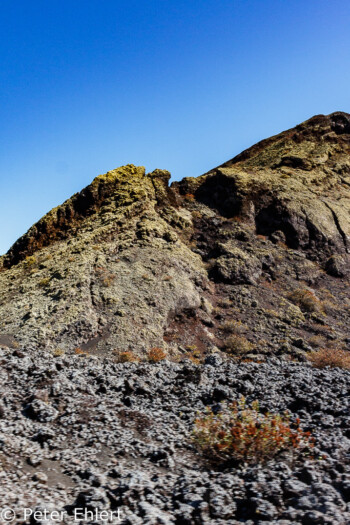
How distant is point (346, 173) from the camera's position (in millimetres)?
42188

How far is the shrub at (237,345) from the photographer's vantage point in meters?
19.0

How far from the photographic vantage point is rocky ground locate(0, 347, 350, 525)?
16.7 ft

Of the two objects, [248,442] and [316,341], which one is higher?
[248,442]

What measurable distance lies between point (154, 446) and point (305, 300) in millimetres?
20167

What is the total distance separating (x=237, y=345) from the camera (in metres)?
19.2

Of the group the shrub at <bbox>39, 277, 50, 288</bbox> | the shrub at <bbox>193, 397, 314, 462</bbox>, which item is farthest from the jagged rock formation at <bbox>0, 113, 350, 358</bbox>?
the shrub at <bbox>193, 397, 314, 462</bbox>

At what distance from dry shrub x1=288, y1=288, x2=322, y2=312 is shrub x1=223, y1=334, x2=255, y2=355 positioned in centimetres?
731

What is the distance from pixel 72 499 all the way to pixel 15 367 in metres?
6.64

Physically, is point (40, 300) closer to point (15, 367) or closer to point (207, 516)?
point (15, 367)

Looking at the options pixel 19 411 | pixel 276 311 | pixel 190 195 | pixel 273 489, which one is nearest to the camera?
pixel 273 489

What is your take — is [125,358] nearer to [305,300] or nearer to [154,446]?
[154,446]

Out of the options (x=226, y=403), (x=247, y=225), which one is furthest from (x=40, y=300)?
(x=247, y=225)

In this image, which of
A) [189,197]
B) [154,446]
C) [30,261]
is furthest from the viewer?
[189,197]

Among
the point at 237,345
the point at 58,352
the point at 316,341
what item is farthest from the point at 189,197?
the point at 58,352
